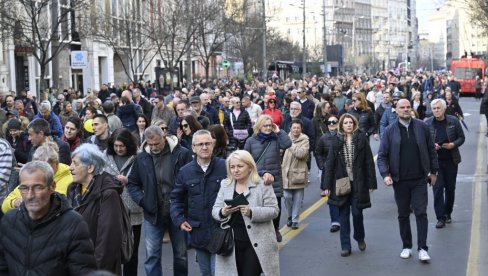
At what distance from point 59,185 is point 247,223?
60.1 inches

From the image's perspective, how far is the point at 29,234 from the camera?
547cm

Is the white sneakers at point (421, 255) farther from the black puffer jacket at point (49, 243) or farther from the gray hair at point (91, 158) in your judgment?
the black puffer jacket at point (49, 243)

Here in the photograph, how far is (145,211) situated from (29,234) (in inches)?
133

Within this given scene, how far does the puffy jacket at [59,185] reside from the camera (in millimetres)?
7449

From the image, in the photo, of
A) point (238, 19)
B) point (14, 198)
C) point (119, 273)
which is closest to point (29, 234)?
point (119, 273)

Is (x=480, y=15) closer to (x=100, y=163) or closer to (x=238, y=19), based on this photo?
(x=238, y=19)

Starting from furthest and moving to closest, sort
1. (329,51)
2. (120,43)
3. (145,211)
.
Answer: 1. (329,51)
2. (120,43)
3. (145,211)

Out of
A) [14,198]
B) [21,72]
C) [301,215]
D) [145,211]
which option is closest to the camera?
[14,198]

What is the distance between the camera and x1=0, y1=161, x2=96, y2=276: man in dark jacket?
546cm

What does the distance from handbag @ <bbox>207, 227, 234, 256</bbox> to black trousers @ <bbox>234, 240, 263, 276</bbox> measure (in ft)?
0.23

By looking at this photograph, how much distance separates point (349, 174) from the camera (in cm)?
1106

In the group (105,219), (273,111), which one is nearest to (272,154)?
(105,219)

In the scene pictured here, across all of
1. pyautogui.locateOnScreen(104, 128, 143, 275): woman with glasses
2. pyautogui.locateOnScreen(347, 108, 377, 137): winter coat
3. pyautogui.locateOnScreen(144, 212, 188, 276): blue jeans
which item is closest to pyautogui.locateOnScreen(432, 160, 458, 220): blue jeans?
pyautogui.locateOnScreen(347, 108, 377, 137): winter coat

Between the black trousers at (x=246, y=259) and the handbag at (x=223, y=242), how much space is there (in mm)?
70
